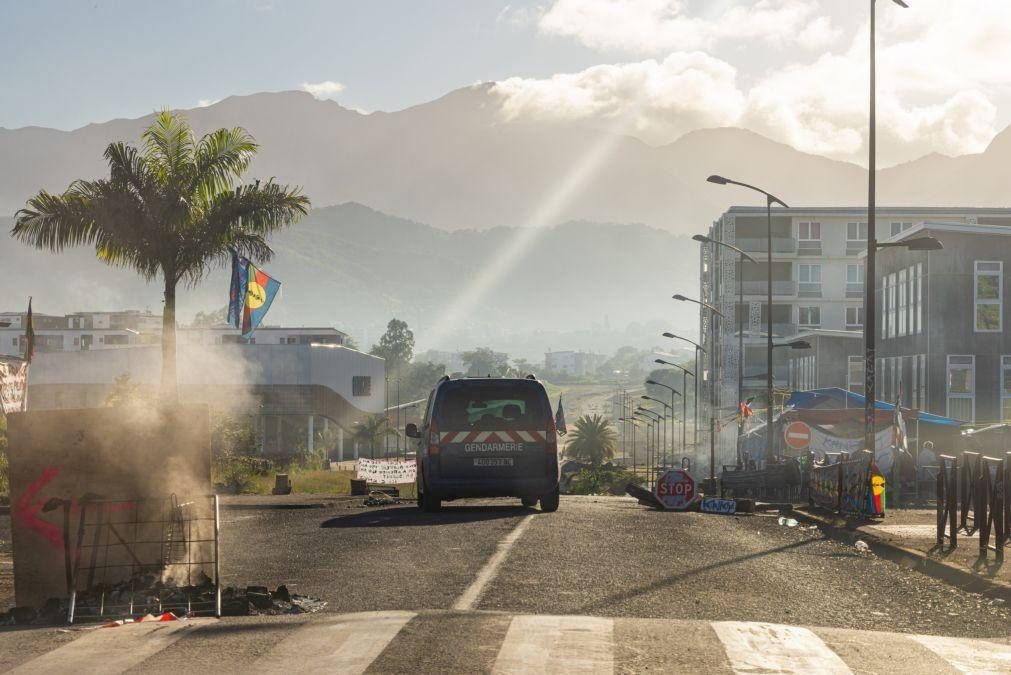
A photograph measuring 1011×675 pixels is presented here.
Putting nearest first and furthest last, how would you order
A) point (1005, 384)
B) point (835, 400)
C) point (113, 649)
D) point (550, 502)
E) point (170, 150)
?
point (113, 649) → point (550, 502) → point (170, 150) → point (835, 400) → point (1005, 384)

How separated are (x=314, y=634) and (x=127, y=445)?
2713 millimetres

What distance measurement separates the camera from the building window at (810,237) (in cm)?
10831

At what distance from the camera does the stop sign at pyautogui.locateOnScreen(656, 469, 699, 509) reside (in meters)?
24.0

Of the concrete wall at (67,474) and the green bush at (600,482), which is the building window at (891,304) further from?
the concrete wall at (67,474)

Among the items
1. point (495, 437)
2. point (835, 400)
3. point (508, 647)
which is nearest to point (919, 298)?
point (835, 400)

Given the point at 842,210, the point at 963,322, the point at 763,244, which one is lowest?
the point at 963,322

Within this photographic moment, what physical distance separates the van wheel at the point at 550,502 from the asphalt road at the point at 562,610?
364 cm

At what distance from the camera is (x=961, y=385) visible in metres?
60.8

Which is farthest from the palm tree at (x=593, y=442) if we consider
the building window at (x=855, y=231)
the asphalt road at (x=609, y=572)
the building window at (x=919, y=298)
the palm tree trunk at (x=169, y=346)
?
the asphalt road at (x=609, y=572)

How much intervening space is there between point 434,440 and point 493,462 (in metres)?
1.02

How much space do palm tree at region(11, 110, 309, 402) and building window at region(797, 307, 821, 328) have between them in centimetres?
8098

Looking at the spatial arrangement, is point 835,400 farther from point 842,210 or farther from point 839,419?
point 842,210

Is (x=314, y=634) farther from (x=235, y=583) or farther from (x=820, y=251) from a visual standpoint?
(x=820, y=251)

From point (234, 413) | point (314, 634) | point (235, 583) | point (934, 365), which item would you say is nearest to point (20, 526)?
point (235, 583)
